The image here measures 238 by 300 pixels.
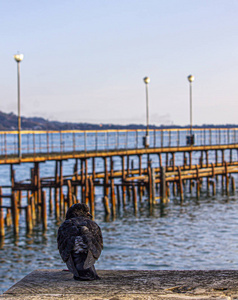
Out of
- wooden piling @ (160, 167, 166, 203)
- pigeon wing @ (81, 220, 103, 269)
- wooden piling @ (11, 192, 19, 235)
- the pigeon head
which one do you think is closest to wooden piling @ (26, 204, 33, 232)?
wooden piling @ (11, 192, 19, 235)

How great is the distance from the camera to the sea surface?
20459mm

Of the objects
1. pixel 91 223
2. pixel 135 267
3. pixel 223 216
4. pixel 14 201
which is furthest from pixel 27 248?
pixel 91 223

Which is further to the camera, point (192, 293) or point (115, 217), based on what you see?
point (115, 217)

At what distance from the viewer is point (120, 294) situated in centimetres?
444

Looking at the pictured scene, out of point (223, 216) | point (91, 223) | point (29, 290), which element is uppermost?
point (91, 223)

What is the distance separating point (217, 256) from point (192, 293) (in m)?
17.8

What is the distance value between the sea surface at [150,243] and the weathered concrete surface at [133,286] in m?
13.3

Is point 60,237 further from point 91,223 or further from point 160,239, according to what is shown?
point 160,239

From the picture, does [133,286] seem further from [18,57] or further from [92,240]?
[18,57]

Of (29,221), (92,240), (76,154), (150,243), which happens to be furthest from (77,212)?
(76,154)

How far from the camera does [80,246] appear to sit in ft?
→ 18.3

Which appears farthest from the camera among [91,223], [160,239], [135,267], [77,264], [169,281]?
[160,239]

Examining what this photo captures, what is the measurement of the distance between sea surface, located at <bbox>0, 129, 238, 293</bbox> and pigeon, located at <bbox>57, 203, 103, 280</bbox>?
1282 centimetres

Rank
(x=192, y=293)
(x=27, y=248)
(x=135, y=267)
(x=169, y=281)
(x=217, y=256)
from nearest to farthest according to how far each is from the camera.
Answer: (x=192, y=293)
(x=169, y=281)
(x=135, y=267)
(x=217, y=256)
(x=27, y=248)
